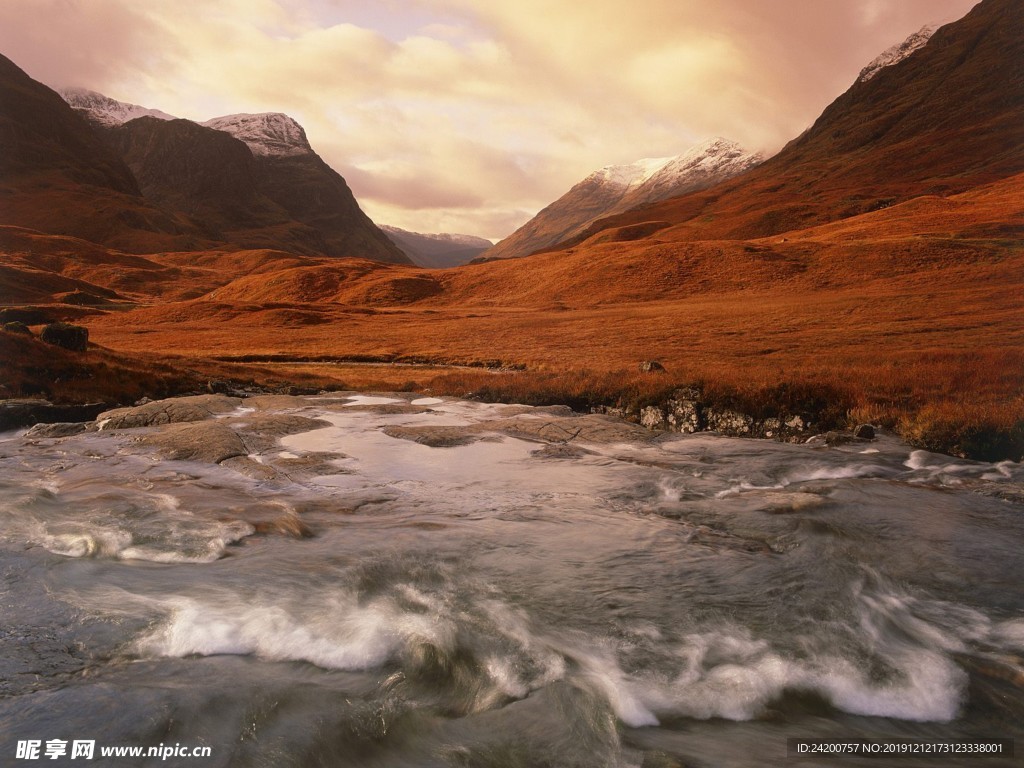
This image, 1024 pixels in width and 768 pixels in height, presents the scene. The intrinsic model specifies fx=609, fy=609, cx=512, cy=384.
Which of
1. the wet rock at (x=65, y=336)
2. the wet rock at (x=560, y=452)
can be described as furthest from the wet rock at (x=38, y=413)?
the wet rock at (x=560, y=452)

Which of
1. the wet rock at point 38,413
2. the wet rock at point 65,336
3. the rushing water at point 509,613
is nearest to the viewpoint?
the rushing water at point 509,613

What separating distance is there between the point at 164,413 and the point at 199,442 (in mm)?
5913

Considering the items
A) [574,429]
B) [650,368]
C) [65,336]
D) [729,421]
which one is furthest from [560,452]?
[65,336]

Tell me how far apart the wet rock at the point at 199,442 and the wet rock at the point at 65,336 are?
1668 centimetres

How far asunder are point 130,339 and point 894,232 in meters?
103

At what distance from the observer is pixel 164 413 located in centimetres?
2242

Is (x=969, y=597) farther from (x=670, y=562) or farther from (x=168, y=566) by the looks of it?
(x=168, y=566)

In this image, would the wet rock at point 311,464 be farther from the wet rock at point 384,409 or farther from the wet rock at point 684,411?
the wet rock at point 684,411

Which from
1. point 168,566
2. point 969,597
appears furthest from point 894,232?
point 168,566

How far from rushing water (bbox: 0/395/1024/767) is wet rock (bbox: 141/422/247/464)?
1.58 metres

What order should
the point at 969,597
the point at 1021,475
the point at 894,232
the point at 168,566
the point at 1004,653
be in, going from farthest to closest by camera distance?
the point at 894,232 < the point at 1021,475 < the point at 168,566 < the point at 969,597 < the point at 1004,653

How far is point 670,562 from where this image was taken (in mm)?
9891

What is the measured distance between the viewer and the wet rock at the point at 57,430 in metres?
19.9

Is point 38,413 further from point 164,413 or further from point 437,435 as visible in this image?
point 437,435
